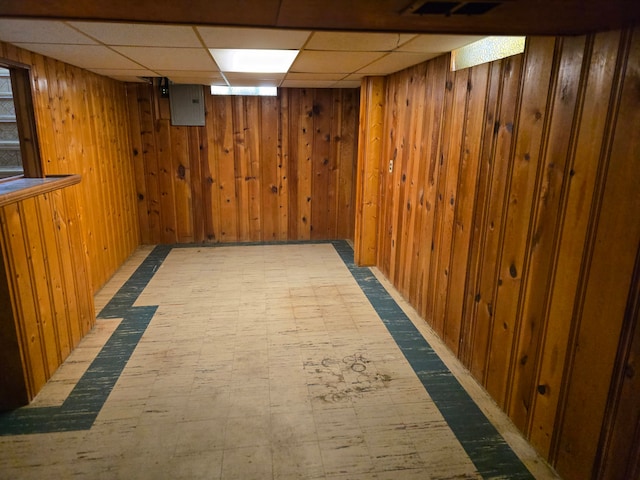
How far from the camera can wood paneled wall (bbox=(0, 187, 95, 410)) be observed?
7.43ft

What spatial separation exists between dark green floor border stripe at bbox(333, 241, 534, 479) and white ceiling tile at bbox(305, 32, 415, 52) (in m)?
2.03

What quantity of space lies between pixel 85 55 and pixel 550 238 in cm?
327

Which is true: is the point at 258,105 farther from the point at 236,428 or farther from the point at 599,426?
the point at 599,426

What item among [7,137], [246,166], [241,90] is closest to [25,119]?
[7,137]

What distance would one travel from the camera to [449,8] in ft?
4.57

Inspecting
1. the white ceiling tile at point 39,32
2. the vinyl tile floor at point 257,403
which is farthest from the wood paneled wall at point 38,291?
the white ceiling tile at point 39,32

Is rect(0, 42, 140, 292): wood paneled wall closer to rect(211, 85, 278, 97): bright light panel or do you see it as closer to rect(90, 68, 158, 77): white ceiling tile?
rect(90, 68, 158, 77): white ceiling tile

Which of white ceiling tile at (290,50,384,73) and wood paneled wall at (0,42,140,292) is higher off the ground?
white ceiling tile at (290,50,384,73)

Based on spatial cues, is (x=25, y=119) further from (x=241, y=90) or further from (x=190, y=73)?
(x=241, y=90)

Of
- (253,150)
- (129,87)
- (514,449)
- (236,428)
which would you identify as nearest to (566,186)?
(514,449)

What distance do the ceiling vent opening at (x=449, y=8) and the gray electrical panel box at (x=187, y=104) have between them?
4.32 meters

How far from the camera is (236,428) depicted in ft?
7.18

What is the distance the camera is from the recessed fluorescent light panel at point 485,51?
7.16 ft

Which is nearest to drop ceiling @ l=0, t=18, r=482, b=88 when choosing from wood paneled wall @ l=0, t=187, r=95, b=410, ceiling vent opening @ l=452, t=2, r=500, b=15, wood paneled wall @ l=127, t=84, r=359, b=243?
ceiling vent opening @ l=452, t=2, r=500, b=15
